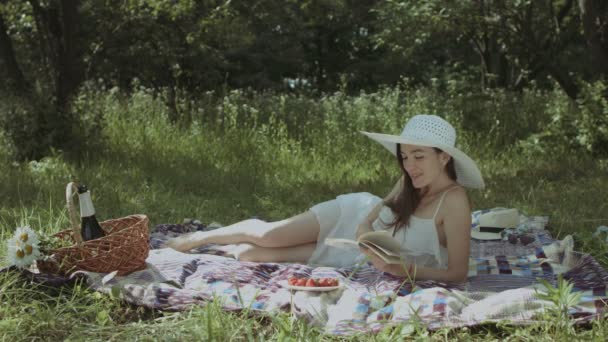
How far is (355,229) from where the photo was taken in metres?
4.61

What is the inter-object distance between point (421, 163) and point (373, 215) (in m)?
0.52

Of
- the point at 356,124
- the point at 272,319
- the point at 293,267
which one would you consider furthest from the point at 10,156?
the point at 272,319

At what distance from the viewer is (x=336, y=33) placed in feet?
71.7

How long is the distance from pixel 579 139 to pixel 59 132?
5.90m

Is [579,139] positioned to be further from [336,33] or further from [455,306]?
[336,33]

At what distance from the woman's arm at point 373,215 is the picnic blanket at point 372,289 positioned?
0.74 feet

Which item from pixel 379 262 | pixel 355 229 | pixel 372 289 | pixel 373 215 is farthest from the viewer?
pixel 355 229

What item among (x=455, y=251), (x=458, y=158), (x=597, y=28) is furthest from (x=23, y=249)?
(x=597, y=28)

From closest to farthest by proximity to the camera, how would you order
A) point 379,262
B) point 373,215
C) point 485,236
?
point 379,262 → point 373,215 → point 485,236

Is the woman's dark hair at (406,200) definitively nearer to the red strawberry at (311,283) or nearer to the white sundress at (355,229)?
the white sundress at (355,229)

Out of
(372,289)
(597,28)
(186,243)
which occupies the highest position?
(597,28)

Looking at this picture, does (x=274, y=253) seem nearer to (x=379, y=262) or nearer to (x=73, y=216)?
(x=379, y=262)

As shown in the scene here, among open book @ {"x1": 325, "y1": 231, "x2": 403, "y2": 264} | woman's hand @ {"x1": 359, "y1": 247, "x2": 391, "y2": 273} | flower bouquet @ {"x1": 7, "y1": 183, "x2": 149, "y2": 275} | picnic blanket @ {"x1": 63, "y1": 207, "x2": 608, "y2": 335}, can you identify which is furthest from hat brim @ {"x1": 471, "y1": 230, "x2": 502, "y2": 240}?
flower bouquet @ {"x1": 7, "y1": 183, "x2": 149, "y2": 275}

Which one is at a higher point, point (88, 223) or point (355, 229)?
point (88, 223)
